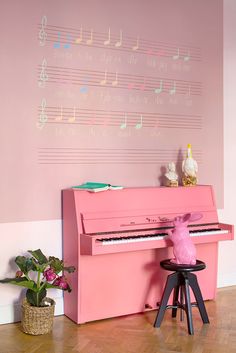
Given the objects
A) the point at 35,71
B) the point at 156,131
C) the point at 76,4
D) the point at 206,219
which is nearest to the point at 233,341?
the point at 206,219

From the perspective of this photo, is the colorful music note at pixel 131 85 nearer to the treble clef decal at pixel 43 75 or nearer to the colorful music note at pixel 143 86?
the colorful music note at pixel 143 86

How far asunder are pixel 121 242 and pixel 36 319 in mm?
837

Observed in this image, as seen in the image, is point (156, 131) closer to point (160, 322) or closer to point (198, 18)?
point (198, 18)

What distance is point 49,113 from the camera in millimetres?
4094

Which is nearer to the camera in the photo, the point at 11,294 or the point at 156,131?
the point at 11,294

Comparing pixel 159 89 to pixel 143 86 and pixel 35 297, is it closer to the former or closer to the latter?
pixel 143 86

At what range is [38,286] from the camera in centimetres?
378

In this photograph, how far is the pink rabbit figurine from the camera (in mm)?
3865

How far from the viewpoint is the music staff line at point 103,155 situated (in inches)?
162

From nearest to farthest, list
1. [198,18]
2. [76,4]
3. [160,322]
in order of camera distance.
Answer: [160,322] < [76,4] < [198,18]

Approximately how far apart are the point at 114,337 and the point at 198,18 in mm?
3058

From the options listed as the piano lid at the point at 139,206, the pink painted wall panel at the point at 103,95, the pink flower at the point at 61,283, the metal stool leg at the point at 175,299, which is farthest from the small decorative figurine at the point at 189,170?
the pink flower at the point at 61,283

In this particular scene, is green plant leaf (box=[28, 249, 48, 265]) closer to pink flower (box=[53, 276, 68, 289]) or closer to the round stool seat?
pink flower (box=[53, 276, 68, 289])

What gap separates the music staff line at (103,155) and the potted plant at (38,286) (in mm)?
779
